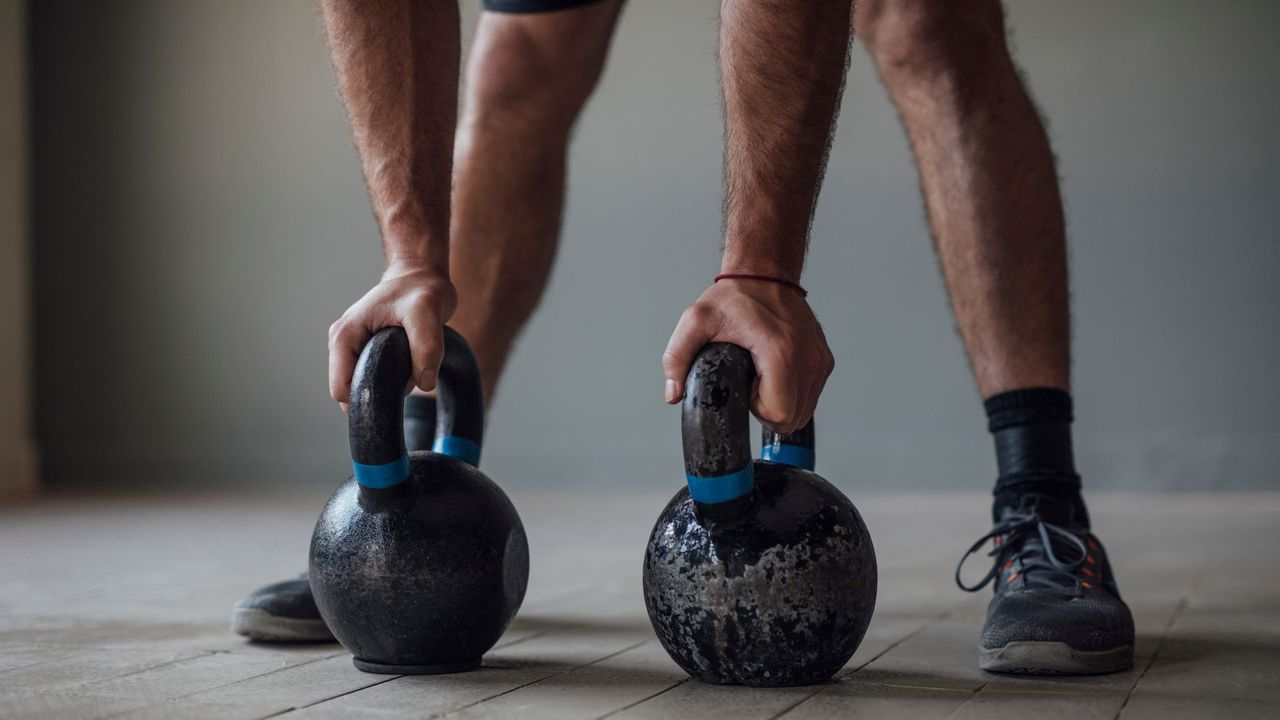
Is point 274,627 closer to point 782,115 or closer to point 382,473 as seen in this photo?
point 382,473

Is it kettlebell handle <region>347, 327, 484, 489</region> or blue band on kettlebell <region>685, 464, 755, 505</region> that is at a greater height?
kettlebell handle <region>347, 327, 484, 489</region>

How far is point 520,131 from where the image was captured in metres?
2.04

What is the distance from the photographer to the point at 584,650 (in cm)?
148

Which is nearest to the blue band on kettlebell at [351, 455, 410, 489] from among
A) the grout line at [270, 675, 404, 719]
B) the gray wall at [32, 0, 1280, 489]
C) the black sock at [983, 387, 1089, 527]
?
the grout line at [270, 675, 404, 719]

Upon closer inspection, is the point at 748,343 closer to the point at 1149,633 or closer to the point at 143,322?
the point at 1149,633

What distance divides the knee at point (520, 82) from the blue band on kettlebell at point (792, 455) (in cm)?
91

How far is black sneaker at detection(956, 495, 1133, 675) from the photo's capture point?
1.30m

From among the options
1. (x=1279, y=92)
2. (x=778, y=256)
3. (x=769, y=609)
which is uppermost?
(x=1279, y=92)

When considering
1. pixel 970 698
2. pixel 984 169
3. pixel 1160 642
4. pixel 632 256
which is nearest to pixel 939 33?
pixel 984 169

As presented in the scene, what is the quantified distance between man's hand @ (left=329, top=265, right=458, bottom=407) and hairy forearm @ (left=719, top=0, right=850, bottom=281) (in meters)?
0.31

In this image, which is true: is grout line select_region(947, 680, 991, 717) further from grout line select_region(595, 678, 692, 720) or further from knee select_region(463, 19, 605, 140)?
knee select_region(463, 19, 605, 140)

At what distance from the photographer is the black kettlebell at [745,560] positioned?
3.67ft

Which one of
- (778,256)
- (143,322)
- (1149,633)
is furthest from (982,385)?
(143,322)

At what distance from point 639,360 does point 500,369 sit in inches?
127
